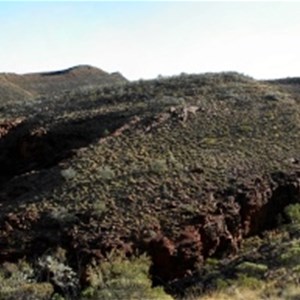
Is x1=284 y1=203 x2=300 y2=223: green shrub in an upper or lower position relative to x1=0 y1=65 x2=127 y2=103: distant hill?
lower

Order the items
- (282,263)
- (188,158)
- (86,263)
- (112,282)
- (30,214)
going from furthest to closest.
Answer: (188,158), (30,214), (86,263), (282,263), (112,282)

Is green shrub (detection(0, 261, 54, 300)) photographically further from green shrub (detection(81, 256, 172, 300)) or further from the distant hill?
the distant hill

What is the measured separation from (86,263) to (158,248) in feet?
6.98

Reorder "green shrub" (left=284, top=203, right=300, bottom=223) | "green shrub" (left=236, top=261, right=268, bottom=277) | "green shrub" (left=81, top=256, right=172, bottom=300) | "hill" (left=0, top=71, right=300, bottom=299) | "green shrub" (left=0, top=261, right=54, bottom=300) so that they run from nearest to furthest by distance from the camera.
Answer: "green shrub" (left=81, top=256, right=172, bottom=300), "green shrub" (left=0, top=261, right=54, bottom=300), "green shrub" (left=236, top=261, right=268, bottom=277), "hill" (left=0, top=71, right=300, bottom=299), "green shrub" (left=284, top=203, right=300, bottom=223)

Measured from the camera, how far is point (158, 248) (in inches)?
812

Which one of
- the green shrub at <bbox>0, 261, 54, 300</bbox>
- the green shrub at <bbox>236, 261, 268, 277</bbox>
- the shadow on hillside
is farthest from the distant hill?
the green shrub at <bbox>236, 261, 268, 277</bbox>

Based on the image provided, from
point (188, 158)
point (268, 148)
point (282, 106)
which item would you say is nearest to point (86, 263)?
point (188, 158)

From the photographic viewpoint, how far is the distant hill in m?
69.5

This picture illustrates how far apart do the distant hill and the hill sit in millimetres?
34581

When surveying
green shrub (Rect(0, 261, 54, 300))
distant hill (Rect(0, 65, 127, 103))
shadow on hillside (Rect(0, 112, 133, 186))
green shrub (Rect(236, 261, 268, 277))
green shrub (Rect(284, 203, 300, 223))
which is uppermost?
distant hill (Rect(0, 65, 127, 103))

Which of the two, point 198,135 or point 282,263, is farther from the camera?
point 198,135

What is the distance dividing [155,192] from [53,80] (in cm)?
5419

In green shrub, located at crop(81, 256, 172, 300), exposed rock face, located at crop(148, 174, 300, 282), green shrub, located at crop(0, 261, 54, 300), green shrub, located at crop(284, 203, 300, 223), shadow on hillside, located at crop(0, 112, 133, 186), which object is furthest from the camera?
shadow on hillside, located at crop(0, 112, 133, 186)

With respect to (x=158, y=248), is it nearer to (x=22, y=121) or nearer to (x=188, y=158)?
(x=188, y=158)
